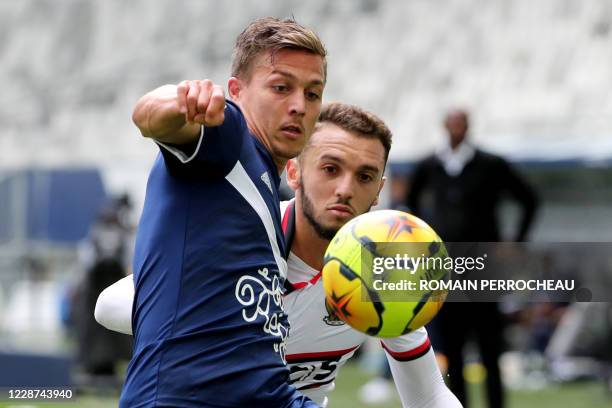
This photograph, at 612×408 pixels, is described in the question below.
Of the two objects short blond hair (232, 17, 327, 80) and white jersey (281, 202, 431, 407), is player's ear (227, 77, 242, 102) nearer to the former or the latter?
short blond hair (232, 17, 327, 80)

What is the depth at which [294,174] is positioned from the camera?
16.7 ft

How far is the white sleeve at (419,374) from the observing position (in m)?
4.93

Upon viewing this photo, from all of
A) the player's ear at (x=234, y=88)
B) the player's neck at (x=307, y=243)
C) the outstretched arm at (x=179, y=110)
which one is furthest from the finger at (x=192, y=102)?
the player's neck at (x=307, y=243)

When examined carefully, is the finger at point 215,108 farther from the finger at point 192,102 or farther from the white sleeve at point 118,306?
the white sleeve at point 118,306

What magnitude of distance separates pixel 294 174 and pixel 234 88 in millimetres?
889

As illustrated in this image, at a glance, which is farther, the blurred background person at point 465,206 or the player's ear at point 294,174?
the blurred background person at point 465,206

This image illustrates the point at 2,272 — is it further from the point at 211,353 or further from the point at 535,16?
the point at 211,353

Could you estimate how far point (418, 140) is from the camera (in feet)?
65.9

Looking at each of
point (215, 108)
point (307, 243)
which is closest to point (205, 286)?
point (215, 108)

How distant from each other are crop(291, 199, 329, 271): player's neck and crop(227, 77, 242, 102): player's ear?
2.65 feet

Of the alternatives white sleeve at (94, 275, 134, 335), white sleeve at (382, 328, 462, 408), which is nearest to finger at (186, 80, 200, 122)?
white sleeve at (94, 275, 134, 335)

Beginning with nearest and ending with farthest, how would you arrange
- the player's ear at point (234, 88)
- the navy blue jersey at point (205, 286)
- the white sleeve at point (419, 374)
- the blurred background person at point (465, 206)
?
1. the navy blue jersey at point (205, 286)
2. the player's ear at point (234, 88)
3. the white sleeve at point (419, 374)
4. the blurred background person at point (465, 206)

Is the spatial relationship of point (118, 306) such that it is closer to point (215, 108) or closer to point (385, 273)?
point (385, 273)

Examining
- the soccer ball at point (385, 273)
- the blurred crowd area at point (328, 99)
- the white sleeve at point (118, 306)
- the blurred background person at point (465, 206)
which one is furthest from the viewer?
the blurred crowd area at point (328, 99)
